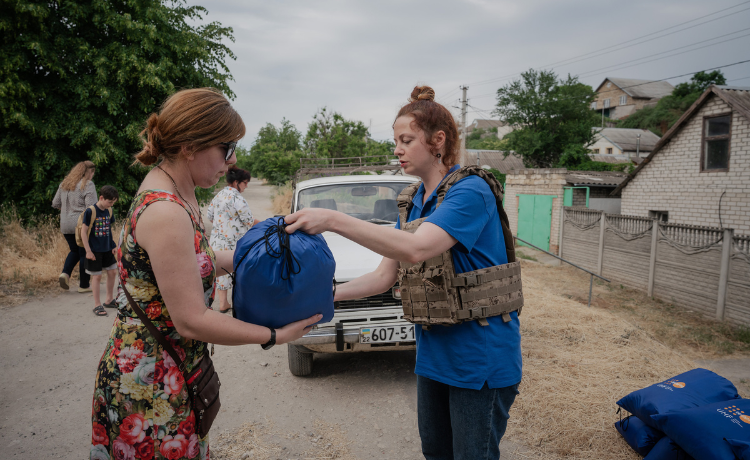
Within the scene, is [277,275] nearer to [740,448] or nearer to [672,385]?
[740,448]

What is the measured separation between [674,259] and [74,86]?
14.1m

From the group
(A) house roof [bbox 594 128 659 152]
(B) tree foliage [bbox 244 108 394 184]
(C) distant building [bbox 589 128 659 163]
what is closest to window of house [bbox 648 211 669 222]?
(B) tree foliage [bbox 244 108 394 184]

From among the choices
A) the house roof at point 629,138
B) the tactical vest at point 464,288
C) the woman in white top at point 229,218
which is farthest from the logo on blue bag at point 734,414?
the house roof at point 629,138

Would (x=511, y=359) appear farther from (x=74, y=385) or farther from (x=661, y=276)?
(x=661, y=276)

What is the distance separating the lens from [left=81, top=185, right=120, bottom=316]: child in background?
248 inches

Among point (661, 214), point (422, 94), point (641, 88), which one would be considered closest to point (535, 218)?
point (661, 214)

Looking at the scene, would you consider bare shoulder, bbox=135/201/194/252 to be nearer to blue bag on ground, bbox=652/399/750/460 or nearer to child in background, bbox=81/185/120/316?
blue bag on ground, bbox=652/399/750/460

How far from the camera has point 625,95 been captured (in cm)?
7525

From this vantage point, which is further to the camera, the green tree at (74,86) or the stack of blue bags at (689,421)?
the green tree at (74,86)

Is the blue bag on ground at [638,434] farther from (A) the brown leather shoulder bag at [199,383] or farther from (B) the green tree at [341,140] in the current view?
(B) the green tree at [341,140]

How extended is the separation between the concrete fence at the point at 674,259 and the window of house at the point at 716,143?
3475mm

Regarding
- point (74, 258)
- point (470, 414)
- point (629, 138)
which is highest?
point (629, 138)

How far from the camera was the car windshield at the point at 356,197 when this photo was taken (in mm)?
5480

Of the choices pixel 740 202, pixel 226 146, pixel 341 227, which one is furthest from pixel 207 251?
pixel 740 202
